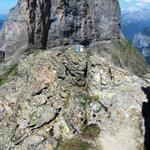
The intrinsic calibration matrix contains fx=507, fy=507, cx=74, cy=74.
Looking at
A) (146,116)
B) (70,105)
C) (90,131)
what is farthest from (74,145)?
(146,116)

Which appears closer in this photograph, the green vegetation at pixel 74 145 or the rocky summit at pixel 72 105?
the green vegetation at pixel 74 145

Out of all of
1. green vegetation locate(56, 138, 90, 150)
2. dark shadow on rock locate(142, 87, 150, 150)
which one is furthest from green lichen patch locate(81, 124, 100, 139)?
dark shadow on rock locate(142, 87, 150, 150)

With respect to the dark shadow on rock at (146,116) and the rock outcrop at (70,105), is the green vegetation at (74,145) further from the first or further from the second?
the dark shadow on rock at (146,116)

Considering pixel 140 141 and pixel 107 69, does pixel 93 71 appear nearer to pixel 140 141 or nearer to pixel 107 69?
pixel 107 69

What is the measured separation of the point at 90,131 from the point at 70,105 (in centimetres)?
483

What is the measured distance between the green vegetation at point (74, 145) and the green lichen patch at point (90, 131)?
1163mm

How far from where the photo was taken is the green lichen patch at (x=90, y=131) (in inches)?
2270

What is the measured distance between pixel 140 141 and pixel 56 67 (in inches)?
597

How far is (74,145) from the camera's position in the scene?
56.6 m

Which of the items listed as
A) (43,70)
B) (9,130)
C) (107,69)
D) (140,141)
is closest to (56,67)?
(43,70)

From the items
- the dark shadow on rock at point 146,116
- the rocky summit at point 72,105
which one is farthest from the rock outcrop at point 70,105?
the dark shadow on rock at point 146,116

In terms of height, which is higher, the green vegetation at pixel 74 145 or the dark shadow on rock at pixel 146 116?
the dark shadow on rock at pixel 146 116

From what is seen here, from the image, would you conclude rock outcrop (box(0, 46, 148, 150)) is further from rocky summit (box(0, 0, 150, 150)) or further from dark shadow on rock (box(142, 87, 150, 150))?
dark shadow on rock (box(142, 87, 150, 150))

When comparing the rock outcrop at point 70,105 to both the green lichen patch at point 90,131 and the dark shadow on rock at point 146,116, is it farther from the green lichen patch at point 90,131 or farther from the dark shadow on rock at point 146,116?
the dark shadow on rock at point 146,116
